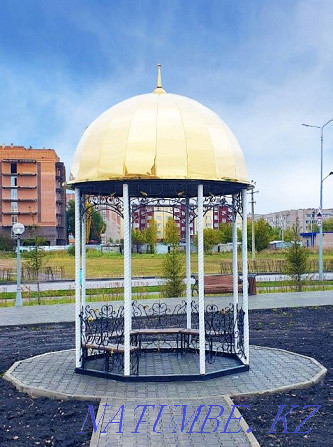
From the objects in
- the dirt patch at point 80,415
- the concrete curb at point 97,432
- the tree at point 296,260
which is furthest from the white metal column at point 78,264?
the tree at point 296,260

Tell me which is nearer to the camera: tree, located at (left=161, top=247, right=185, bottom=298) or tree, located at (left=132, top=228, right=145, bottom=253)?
tree, located at (left=161, top=247, right=185, bottom=298)

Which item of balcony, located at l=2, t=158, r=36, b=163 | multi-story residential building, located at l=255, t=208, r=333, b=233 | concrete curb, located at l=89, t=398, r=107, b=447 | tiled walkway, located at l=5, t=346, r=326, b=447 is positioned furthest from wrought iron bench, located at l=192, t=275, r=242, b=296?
multi-story residential building, located at l=255, t=208, r=333, b=233

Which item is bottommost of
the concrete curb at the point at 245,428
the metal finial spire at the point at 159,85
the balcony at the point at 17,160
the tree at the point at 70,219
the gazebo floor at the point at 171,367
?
the concrete curb at the point at 245,428

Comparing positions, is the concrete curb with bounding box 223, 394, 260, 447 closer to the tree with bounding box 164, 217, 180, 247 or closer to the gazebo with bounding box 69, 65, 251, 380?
the gazebo with bounding box 69, 65, 251, 380

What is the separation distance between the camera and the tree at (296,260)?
23141 millimetres

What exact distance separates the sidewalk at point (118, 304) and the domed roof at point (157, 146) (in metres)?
8.16

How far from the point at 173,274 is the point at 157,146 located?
13607mm

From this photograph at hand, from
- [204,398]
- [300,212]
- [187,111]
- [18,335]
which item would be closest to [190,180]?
[187,111]

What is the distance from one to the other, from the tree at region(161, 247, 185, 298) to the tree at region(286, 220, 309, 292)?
17.2 ft

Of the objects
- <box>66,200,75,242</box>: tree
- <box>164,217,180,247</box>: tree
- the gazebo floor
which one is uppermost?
<box>66,200,75,242</box>: tree

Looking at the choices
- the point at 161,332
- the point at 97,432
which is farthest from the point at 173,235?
the point at 97,432

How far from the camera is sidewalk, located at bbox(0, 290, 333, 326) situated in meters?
15.6

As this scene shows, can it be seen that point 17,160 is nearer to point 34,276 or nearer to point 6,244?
point 6,244

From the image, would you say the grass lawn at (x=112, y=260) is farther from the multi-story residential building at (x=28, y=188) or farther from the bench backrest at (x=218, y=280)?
the bench backrest at (x=218, y=280)
